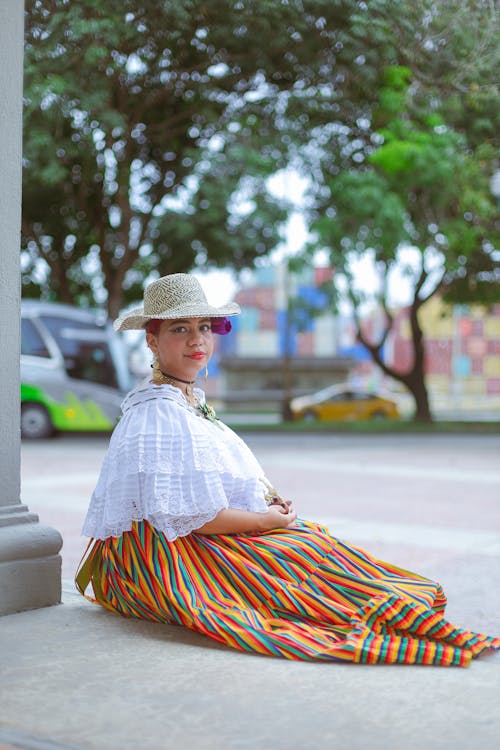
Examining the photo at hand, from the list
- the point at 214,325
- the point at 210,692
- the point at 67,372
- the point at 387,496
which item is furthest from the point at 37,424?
the point at 210,692

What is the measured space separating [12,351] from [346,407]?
26493 mm

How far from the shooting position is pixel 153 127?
1482 centimetres

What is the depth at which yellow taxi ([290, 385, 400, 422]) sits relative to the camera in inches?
1166

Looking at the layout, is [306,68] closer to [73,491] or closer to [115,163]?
[73,491]

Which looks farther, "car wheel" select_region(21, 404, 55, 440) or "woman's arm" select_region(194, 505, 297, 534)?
"car wheel" select_region(21, 404, 55, 440)

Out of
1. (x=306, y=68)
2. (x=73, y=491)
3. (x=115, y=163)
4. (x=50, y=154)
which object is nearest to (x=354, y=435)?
(x=115, y=163)

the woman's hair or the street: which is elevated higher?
the woman's hair

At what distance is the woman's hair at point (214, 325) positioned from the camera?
3.65 meters

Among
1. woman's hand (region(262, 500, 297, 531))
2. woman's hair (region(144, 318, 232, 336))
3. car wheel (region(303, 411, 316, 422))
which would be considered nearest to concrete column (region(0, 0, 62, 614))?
woman's hair (region(144, 318, 232, 336))

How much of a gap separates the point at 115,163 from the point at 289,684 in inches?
587

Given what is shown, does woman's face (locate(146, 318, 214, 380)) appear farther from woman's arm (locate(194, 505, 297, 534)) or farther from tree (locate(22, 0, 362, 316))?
tree (locate(22, 0, 362, 316))

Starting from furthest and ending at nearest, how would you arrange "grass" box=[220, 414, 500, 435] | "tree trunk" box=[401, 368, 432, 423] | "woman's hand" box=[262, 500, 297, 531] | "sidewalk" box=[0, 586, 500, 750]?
"tree trunk" box=[401, 368, 432, 423], "grass" box=[220, 414, 500, 435], "woman's hand" box=[262, 500, 297, 531], "sidewalk" box=[0, 586, 500, 750]

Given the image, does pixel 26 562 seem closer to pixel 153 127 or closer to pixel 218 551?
pixel 218 551

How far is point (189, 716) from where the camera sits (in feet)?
8.70
